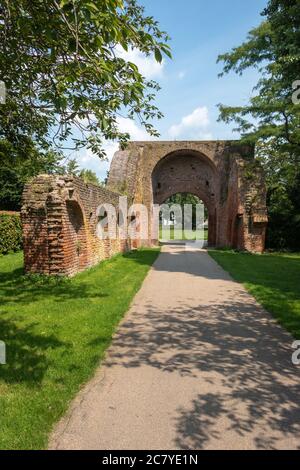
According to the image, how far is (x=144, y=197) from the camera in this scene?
24.9m

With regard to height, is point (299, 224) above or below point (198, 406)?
above

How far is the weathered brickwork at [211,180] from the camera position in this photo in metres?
19.0

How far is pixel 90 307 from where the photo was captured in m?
7.16

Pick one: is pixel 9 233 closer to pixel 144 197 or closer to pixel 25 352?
pixel 144 197

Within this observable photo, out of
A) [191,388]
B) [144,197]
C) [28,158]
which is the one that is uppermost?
[144,197]

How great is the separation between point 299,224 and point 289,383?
64.2 ft

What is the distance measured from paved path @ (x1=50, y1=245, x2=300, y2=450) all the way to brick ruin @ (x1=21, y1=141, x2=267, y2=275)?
428 cm

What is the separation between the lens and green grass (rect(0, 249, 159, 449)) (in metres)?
3.33

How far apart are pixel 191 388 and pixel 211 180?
22842mm

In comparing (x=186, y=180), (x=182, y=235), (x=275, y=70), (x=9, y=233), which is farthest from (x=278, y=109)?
(x=182, y=235)

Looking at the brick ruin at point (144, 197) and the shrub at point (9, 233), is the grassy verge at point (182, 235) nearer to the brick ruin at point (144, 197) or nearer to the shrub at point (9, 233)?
the brick ruin at point (144, 197)
